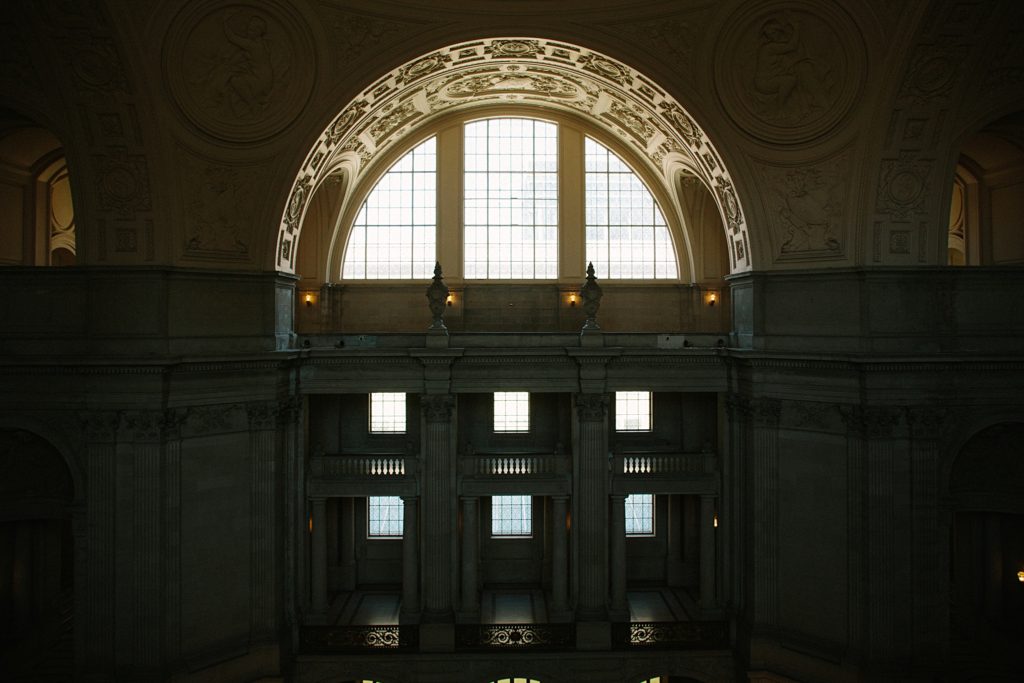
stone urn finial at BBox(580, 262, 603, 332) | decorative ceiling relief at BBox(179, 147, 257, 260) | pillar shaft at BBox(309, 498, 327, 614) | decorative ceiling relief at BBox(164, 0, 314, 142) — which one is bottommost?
pillar shaft at BBox(309, 498, 327, 614)

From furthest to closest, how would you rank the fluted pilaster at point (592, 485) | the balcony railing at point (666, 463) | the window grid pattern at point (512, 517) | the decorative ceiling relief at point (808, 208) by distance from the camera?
the window grid pattern at point (512, 517) < the balcony railing at point (666, 463) < the fluted pilaster at point (592, 485) < the decorative ceiling relief at point (808, 208)

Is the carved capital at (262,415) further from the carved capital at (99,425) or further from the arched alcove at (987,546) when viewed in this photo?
the arched alcove at (987,546)

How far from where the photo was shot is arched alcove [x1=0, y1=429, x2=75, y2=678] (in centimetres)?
1705

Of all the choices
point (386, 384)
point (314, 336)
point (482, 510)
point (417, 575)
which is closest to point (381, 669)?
point (417, 575)

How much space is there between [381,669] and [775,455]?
1237cm

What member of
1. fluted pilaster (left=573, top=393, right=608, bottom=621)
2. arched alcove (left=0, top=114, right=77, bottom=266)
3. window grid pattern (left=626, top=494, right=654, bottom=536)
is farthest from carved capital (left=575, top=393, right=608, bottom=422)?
arched alcove (left=0, top=114, right=77, bottom=266)

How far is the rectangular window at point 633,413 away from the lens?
23906 mm

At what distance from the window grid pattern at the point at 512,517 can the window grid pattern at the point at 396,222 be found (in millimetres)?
8801

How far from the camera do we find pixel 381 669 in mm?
19406

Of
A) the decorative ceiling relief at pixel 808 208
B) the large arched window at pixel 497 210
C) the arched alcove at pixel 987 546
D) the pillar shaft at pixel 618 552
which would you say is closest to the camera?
the arched alcove at pixel 987 546

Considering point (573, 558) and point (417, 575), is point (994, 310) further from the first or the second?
point (417, 575)

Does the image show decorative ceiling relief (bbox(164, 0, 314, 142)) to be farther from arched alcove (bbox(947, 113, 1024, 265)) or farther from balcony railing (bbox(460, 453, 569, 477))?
arched alcove (bbox(947, 113, 1024, 265))

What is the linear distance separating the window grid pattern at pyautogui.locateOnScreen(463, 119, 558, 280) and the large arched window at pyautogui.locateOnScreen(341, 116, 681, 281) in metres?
0.04

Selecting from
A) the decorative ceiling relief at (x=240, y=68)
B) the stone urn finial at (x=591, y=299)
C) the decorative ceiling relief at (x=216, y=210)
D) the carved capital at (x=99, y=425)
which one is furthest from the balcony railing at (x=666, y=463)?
the decorative ceiling relief at (x=240, y=68)
